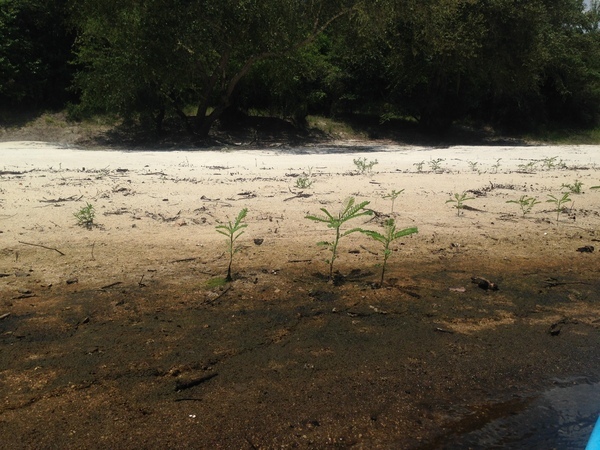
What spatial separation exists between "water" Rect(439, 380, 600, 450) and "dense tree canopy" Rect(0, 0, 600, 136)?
14595 mm

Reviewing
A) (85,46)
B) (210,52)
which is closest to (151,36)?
(210,52)

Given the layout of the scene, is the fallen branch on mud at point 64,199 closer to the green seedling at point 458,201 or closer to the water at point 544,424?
the green seedling at point 458,201

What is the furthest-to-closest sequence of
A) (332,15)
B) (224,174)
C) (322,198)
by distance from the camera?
(332,15), (224,174), (322,198)

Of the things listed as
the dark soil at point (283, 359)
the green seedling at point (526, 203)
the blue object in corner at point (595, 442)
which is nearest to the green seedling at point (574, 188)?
the green seedling at point (526, 203)

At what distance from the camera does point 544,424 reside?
134 inches

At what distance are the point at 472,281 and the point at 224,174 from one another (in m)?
5.52

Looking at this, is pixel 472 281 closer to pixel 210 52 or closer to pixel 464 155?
pixel 464 155

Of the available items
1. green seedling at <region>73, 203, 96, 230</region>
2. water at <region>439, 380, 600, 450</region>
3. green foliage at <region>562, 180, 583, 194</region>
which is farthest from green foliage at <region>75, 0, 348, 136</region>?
water at <region>439, 380, 600, 450</region>

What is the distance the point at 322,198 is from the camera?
8164 mm

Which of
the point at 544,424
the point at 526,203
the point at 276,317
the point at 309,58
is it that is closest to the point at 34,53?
the point at 309,58

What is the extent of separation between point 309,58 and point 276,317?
1744 cm

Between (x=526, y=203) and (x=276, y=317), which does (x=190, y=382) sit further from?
(x=526, y=203)

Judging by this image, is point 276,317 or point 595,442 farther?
point 276,317

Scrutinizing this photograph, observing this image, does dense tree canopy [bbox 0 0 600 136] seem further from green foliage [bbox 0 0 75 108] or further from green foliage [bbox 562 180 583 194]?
A: green foliage [bbox 562 180 583 194]
